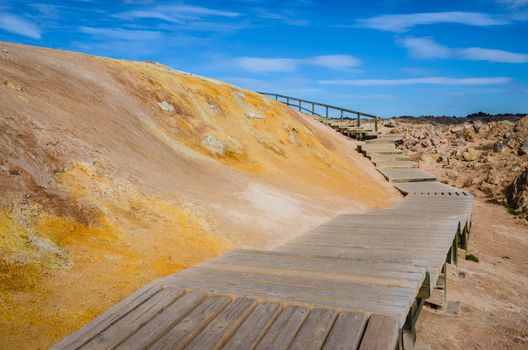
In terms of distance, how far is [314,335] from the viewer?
3266 mm

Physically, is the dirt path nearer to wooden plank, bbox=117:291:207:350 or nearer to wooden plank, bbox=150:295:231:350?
wooden plank, bbox=150:295:231:350

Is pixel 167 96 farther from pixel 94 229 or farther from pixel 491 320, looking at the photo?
pixel 491 320

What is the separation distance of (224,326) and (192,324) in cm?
28

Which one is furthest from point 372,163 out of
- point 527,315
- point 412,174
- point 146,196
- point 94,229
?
point 94,229

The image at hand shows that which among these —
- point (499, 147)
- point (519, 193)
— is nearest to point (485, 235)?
point (519, 193)

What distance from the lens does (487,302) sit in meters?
8.21

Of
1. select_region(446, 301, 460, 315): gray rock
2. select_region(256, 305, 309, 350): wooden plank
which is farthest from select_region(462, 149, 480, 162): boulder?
select_region(256, 305, 309, 350): wooden plank

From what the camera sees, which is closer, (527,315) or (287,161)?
(527,315)

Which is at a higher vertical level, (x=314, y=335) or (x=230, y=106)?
(x=230, y=106)

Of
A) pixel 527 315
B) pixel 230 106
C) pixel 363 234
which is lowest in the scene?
pixel 527 315

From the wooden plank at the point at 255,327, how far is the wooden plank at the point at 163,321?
59 centimetres

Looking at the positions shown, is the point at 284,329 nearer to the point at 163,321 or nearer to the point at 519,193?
the point at 163,321

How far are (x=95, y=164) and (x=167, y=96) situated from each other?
6570 mm

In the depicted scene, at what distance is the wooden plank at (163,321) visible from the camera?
327 centimetres
